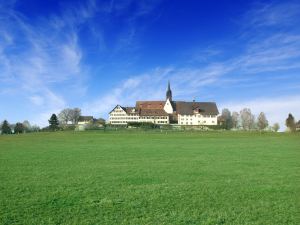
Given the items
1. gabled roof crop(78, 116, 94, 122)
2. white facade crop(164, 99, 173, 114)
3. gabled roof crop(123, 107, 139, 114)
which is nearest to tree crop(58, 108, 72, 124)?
gabled roof crop(78, 116, 94, 122)

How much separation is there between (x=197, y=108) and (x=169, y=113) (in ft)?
42.0

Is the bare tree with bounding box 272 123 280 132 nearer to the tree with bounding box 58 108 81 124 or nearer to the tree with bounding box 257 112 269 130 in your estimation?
the tree with bounding box 257 112 269 130

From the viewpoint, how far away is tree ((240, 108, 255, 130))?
149 meters

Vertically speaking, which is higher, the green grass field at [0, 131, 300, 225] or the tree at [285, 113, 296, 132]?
the tree at [285, 113, 296, 132]

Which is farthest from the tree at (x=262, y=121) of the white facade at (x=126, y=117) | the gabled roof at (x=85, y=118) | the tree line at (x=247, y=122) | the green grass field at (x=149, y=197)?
the green grass field at (x=149, y=197)

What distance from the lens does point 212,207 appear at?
31.2 ft

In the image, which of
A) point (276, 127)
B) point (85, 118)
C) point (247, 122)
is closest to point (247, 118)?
point (247, 122)

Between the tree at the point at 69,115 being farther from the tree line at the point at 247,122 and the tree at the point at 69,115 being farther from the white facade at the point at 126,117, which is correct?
the tree line at the point at 247,122

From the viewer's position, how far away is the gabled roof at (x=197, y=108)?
144m

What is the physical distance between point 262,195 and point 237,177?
12.7ft

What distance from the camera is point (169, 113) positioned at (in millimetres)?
150000

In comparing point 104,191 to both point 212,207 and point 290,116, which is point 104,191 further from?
→ point 290,116

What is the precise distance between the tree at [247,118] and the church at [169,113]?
608 inches

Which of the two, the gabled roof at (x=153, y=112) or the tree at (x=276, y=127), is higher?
the gabled roof at (x=153, y=112)
